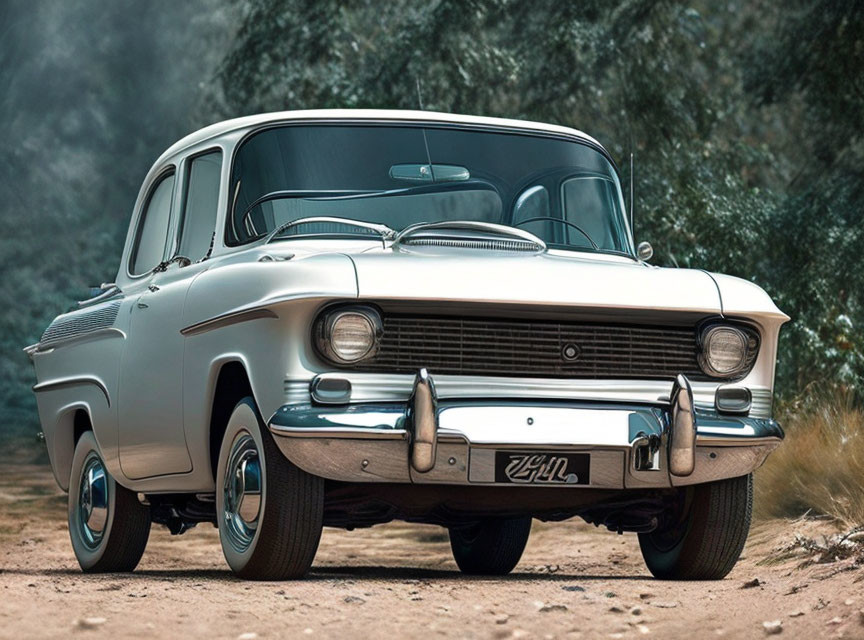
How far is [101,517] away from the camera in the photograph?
8.62 m

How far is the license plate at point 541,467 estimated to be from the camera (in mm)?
6207

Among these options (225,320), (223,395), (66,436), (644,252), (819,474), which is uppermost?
(644,252)

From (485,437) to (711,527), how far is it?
4.32 ft

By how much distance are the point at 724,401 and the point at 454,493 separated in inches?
45.3

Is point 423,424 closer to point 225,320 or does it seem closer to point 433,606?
point 433,606

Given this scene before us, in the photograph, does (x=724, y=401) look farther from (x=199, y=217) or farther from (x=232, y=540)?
(x=199, y=217)

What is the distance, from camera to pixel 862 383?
15.4 metres

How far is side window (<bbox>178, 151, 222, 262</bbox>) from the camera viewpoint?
7680mm

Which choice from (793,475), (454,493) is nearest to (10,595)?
(454,493)

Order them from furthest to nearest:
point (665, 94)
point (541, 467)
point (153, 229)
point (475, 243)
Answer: point (665, 94), point (153, 229), point (475, 243), point (541, 467)

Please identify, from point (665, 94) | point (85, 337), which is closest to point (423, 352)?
point (85, 337)

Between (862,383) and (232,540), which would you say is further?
(862,383)

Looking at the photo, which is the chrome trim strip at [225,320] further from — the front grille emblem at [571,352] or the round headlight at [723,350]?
the round headlight at [723,350]

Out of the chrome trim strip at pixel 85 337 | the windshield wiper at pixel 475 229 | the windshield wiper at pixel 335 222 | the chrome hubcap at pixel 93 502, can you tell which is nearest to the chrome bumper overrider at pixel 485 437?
the windshield wiper at pixel 475 229
